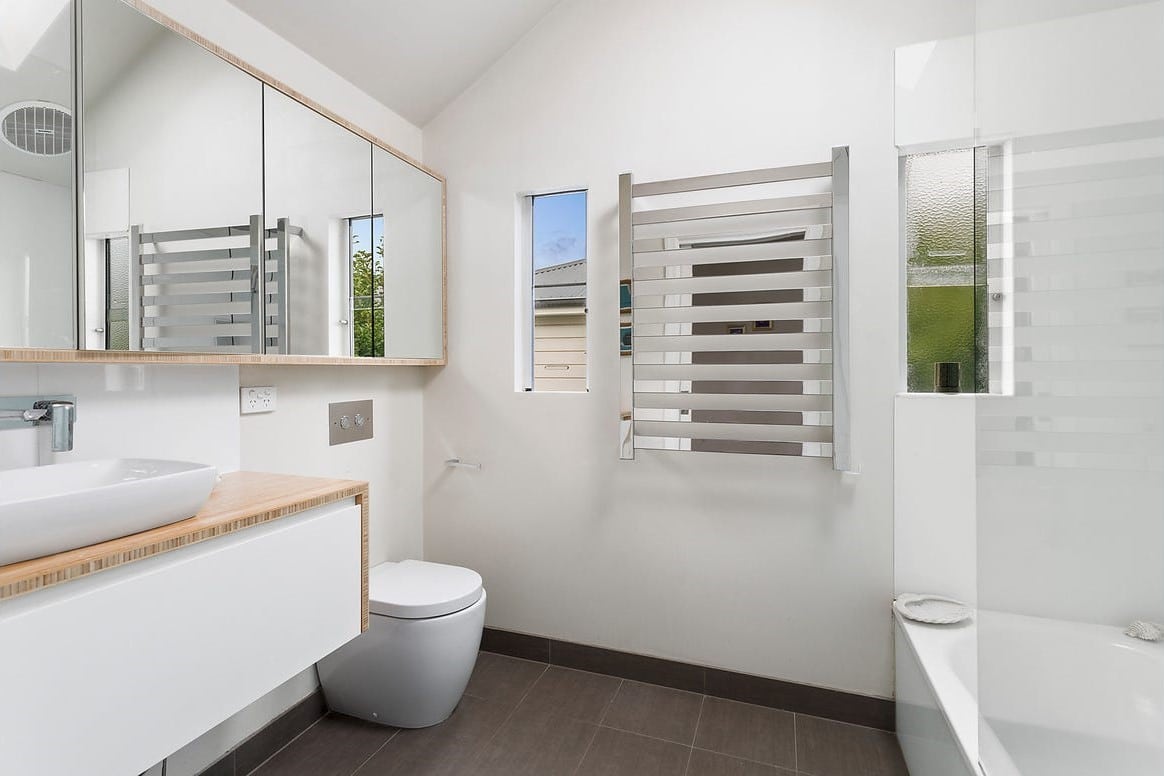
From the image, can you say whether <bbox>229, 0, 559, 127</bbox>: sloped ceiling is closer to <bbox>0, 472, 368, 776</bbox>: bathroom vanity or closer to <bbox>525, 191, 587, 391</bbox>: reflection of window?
<bbox>525, 191, 587, 391</bbox>: reflection of window

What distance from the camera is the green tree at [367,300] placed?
1.85 meters

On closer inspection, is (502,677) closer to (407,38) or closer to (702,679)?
(702,679)

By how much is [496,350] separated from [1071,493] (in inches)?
74.0

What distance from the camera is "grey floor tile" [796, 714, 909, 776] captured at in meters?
1.68

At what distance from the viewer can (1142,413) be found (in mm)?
615

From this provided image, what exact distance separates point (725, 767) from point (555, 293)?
1.70m

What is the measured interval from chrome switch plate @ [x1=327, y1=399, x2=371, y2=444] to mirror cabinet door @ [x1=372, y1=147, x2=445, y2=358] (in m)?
0.24

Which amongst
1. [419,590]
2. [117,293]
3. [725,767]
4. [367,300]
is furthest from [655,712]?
[117,293]

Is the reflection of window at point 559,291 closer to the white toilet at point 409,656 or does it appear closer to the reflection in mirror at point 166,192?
the white toilet at point 409,656

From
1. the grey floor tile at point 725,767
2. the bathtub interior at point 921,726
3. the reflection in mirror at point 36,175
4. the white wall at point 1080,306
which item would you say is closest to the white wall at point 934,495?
the bathtub interior at point 921,726

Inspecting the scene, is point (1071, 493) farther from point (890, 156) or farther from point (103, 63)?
point (103, 63)

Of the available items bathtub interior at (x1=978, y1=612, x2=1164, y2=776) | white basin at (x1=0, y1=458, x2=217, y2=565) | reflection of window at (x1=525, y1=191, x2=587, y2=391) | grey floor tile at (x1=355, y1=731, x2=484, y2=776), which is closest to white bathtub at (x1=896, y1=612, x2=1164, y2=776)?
bathtub interior at (x1=978, y1=612, x2=1164, y2=776)

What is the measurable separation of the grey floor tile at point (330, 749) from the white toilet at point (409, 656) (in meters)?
0.04

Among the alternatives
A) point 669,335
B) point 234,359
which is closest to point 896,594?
point 669,335
